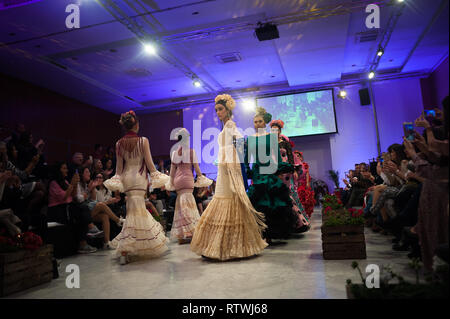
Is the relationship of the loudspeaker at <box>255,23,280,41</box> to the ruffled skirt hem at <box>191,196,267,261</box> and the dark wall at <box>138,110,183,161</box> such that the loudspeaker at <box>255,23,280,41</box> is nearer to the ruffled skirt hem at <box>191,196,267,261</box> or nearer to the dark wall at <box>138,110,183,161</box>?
the ruffled skirt hem at <box>191,196,267,261</box>

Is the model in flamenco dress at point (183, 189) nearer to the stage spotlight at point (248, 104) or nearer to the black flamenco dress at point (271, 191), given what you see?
the black flamenco dress at point (271, 191)

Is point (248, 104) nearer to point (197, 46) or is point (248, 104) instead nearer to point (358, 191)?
point (197, 46)

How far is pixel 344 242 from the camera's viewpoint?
3.22 m

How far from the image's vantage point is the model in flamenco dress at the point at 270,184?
427 cm

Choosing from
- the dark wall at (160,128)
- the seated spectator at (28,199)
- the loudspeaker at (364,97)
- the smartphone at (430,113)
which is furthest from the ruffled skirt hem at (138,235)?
the loudspeaker at (364,97)

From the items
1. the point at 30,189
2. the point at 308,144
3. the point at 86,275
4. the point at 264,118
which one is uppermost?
the point at 308,144

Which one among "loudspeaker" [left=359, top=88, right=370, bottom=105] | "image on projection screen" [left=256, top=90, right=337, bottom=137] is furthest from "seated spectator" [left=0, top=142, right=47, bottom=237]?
"loudspeaker" [left=359, top=88, right=370, bottom=105]

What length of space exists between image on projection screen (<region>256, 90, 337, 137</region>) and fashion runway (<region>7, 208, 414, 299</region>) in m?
8.47

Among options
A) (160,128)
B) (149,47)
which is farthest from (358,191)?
(160,128)

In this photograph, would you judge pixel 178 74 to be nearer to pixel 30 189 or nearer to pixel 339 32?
pixel 339 32

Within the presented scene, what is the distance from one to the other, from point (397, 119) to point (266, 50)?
5.44 metres

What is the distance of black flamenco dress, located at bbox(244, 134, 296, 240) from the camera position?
14.0 ft

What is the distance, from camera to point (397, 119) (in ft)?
36.4
